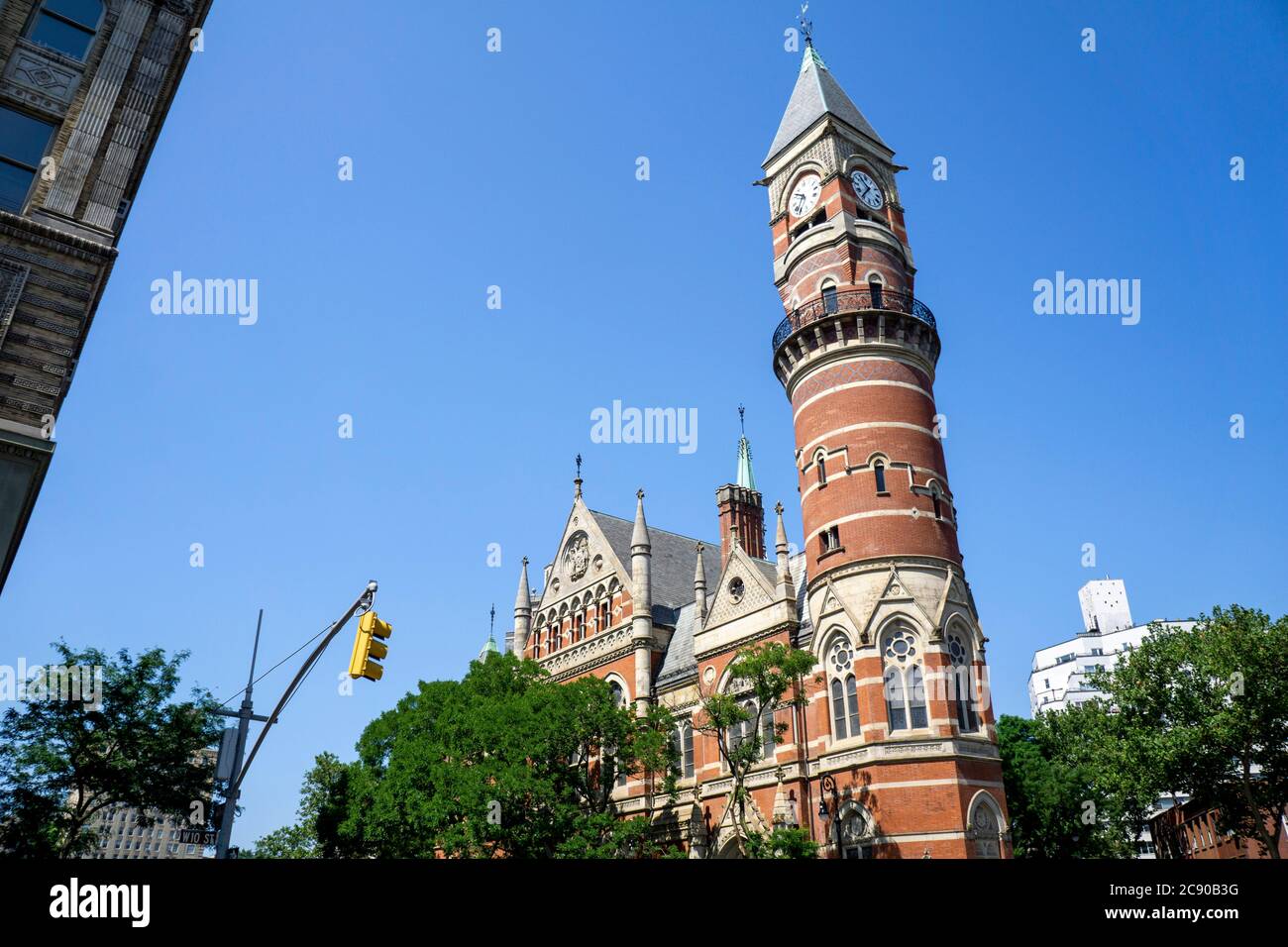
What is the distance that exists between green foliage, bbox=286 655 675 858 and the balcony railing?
17.9 meters

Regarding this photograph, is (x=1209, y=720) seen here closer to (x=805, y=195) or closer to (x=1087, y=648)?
(x=805, y=195)

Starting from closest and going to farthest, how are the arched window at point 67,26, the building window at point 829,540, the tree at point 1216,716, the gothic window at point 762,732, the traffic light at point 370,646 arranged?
the traffic light at point 370,646 < the arched window at point 67,26 < the building window at point 829,540 < the gothic window at point 762,732 < the tree at point 1216,716

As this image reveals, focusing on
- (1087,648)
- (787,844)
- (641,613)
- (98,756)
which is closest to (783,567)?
(641,613)

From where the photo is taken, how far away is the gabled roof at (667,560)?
1906 inches

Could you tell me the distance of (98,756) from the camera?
32.9 meters

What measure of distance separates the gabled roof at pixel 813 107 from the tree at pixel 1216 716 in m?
27.4

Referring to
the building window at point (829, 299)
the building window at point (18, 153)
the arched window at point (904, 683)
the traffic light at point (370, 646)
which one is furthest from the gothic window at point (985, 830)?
the building window at point (18, 153)

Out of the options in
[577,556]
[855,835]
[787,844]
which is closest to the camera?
[787,844]

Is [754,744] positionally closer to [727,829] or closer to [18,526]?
[727,829]

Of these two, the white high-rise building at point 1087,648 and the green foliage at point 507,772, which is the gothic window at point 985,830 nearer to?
the green foliage at point 507,772

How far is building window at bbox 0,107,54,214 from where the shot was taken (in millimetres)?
21266

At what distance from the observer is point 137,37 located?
77.2ft

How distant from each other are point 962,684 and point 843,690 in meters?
4.30

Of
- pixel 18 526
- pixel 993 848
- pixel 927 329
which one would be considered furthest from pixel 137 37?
pixel 993 848
